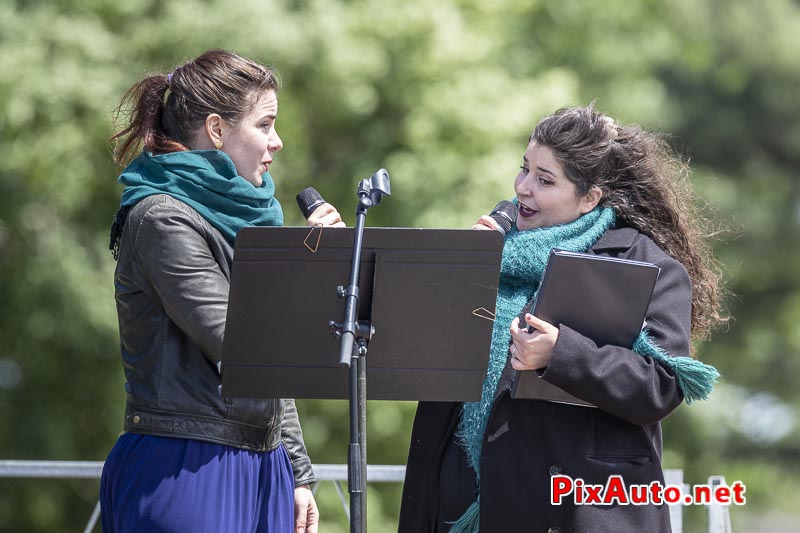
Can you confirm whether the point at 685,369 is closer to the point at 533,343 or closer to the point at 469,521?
the point at 533,343

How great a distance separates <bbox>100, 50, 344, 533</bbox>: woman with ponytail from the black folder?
553 millimetres

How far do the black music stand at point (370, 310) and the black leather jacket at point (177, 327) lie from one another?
17 centimetres

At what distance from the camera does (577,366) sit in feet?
8.84

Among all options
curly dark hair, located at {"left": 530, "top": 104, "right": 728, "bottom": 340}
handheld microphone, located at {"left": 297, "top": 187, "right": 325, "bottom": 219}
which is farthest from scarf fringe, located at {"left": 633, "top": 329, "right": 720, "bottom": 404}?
handheld microphone, located at {"left": 297, "top": 187, "right": 325, "bottom": 219}

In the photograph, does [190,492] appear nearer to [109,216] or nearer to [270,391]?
[270,391]

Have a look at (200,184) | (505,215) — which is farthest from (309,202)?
(505,215)

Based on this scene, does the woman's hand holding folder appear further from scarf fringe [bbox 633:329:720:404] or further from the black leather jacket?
the black leather jacket

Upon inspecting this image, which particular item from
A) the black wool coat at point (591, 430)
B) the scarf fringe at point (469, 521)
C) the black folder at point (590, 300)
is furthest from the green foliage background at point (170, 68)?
the scarf fringe at point (469, 521)

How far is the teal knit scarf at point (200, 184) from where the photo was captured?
2791 mm

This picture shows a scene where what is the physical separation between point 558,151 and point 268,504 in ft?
4.06

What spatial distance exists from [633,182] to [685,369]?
2.06ft

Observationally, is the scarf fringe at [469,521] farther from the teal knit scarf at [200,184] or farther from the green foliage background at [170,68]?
the green foliage background at [170,68]

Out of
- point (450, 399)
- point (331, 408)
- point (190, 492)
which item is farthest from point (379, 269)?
point (331, 408)

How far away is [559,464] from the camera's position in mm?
2799
